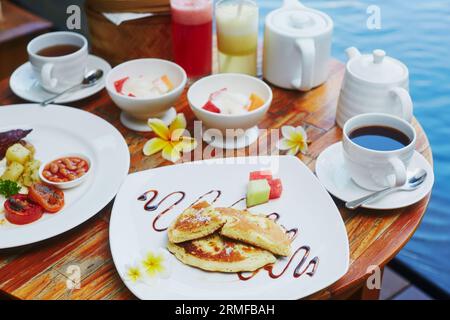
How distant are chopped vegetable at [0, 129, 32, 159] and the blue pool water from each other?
1463mm

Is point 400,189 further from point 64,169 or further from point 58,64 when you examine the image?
point 58,64

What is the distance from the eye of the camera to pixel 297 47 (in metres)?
1.53

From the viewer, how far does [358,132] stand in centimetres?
130

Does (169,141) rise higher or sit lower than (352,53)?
lower

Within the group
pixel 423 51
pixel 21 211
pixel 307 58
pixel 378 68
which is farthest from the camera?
pixel 423 51

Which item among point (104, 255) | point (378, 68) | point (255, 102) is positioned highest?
point (378, 68)

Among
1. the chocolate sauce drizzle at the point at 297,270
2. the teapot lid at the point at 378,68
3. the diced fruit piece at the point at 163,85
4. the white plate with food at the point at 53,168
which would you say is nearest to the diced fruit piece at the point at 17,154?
the white plate with food at the point at 53,168

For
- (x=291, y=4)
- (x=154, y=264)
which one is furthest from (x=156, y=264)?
(x=291, y=4)

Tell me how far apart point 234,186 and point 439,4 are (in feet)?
6.37

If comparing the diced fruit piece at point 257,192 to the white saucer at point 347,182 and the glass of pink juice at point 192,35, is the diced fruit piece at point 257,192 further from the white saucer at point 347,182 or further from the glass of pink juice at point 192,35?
the glass of pink juice at point 192,35

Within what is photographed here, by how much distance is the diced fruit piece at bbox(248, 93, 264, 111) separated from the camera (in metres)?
1.45

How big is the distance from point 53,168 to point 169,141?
1.00 feet
